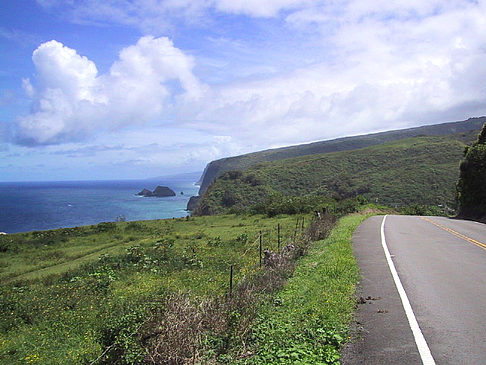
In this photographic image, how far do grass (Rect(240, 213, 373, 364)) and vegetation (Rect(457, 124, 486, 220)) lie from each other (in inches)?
1019

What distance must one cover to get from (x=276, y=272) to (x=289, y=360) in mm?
4749

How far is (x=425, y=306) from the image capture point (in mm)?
7008

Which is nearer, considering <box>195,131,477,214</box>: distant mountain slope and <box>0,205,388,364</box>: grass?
<box>0,205,388,364</box>: grass

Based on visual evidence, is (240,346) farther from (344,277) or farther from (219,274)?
(219,274)

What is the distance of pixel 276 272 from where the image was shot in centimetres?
980

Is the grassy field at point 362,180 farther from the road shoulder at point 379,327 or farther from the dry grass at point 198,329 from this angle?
the dry grass at point 198,329

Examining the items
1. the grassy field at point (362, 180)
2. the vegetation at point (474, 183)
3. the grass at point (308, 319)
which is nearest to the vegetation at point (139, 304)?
the grass at point (308, 319)

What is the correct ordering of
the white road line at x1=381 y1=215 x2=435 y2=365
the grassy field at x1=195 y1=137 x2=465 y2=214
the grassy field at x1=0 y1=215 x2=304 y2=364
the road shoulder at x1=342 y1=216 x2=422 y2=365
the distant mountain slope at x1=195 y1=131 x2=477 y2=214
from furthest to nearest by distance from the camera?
the distant mountain slope at x1=195 y1=131 x2=477 y2=214 → the grassy field at x1=195 y1=137 x2=465 y2=214 → the grassy field at x1=0 y1=215 x2=304 y2=364 → the road shoulder at x1=342 y1=216 x2=422 y2=365 → the white road line at x1=381 y1=215 x2=435 y2=365

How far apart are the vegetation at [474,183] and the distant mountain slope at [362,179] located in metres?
21.0

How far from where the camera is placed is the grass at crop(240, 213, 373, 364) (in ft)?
Answer: 17.3

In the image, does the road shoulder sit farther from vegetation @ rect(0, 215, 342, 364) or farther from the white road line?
vegetation @ rect(0, 215, 342, 364)

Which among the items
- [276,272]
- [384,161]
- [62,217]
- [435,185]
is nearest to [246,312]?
[276,272]

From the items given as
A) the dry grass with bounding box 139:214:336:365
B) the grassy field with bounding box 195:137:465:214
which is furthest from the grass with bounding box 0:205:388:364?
the grassy field with bounding box 195:137:465:214

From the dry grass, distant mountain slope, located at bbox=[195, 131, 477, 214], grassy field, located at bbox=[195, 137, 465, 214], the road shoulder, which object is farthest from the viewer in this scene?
distant mountain slope, located at bbox=[195, 131, 477, 214]
